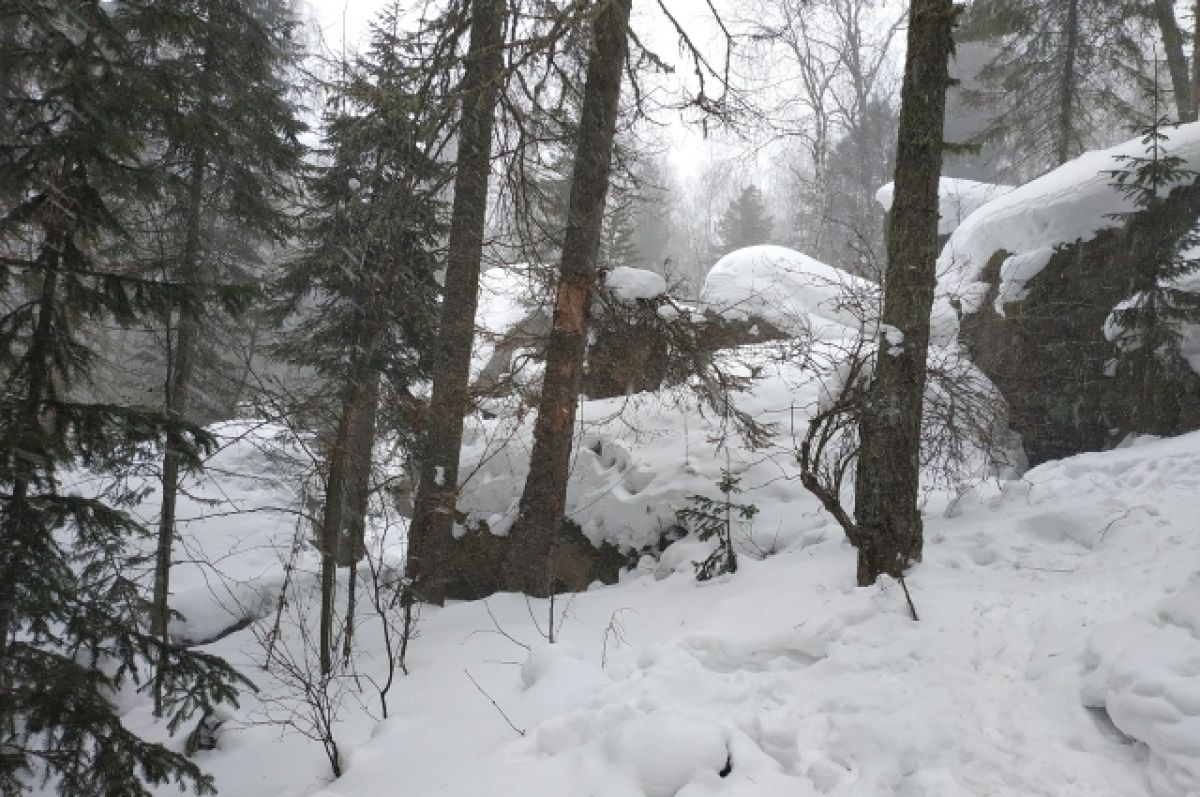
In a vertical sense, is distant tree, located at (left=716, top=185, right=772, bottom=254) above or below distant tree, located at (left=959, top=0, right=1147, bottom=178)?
above

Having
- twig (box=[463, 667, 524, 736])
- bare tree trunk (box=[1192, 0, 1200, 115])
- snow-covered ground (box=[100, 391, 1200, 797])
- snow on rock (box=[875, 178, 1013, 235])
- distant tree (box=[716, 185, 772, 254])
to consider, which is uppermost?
distant tree (box=[716, 185, 772, 254])

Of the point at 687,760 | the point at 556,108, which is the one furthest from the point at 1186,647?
the point at 556,108

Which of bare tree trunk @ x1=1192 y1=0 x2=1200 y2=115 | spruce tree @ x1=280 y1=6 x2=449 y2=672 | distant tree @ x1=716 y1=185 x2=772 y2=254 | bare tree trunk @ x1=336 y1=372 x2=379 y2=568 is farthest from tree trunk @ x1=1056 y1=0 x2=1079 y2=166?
distant tree @ x1=716 y1=185 x2=772 y2=254

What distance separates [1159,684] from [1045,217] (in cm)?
863

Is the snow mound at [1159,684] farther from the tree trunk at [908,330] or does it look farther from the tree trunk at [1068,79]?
the tree trunk at [1068,79]

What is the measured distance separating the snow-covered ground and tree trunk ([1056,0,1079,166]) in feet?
33.6

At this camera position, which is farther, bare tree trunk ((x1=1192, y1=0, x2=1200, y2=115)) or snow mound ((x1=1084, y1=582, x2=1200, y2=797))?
bare tree trunk ((x1=1192, y1=0, x2=1200, y2=115))

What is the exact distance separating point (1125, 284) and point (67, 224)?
9.70m

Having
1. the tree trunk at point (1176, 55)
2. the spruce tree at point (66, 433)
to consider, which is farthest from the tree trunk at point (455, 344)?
the tree trunk at point (1176, 55)

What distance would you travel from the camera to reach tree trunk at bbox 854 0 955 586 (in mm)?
4332

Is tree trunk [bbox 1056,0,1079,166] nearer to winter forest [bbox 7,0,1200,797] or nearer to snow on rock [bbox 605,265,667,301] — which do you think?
winter forest [bbox 7,0,1200,797]

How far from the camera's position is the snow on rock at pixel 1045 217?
28.1 feet

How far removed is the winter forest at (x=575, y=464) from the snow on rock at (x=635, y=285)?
0.06 m

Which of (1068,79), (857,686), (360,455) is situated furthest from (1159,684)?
(1068,79)
